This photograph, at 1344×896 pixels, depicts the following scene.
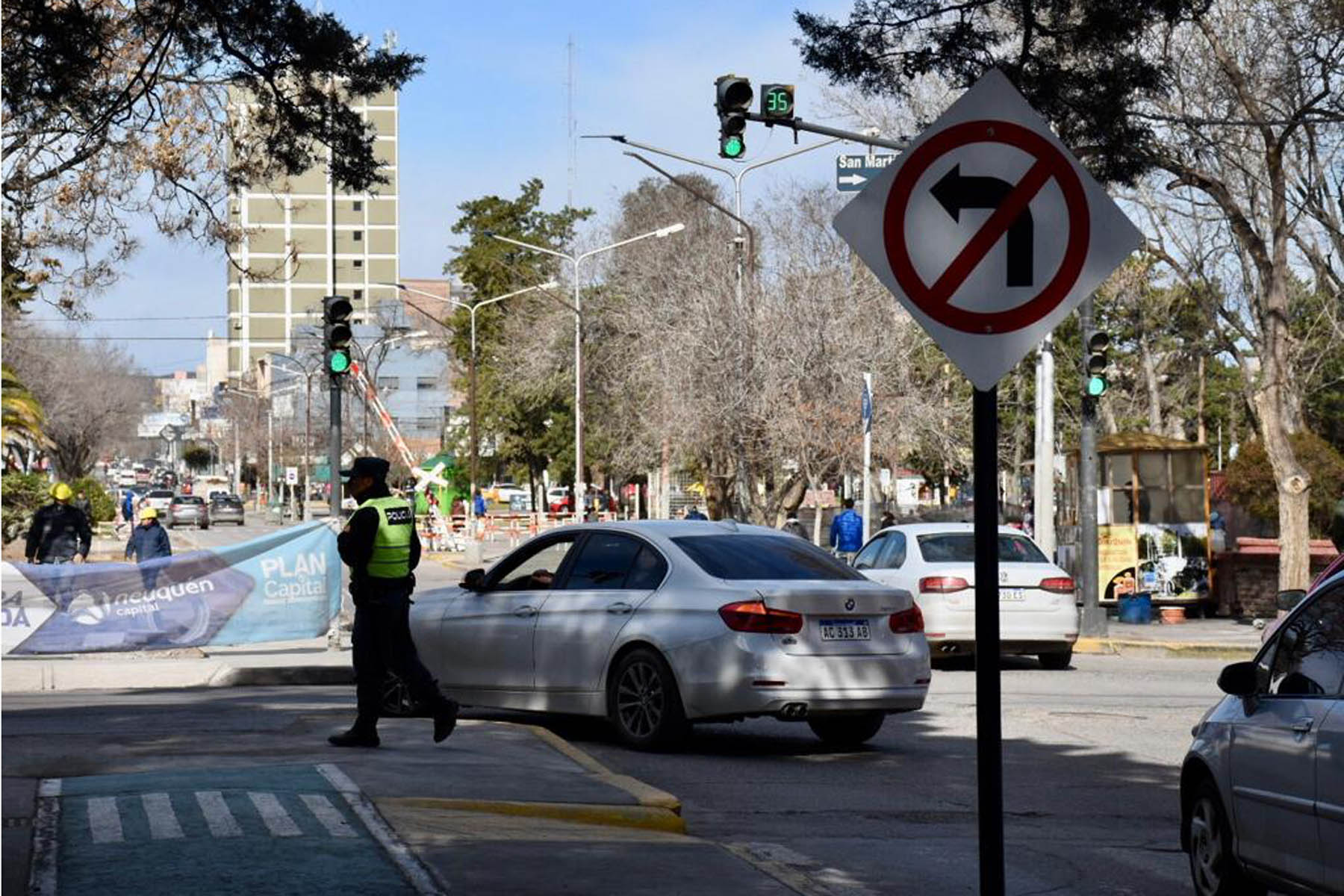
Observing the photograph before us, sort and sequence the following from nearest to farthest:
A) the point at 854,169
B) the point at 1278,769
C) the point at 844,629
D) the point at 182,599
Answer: the point at 1278,769 < the point at 844,629 < the point at 182,599 < the point at 854,169

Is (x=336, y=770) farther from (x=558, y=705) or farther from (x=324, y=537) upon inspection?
(x=324, y=537)

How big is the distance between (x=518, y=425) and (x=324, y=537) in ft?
192

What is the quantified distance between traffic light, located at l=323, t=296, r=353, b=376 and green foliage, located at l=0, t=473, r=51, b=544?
2709cm

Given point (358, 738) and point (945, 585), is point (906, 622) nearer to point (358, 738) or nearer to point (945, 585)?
point (358, 738)

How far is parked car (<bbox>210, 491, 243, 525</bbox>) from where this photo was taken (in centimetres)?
8944

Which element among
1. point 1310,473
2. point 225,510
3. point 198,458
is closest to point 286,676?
point 1310,473

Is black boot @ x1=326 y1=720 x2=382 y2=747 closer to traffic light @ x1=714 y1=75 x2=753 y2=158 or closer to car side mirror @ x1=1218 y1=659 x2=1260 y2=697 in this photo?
Answer: car side mirror @ x1=1218 y1=659 x2=1260 y2=697

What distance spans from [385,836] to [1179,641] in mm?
18397

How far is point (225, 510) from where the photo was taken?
89875 mm

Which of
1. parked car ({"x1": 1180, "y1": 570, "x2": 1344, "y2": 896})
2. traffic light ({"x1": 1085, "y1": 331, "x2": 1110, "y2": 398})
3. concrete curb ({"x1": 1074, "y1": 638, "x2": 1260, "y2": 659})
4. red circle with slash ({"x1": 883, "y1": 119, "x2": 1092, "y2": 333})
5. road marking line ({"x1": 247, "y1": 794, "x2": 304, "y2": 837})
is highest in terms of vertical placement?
traffic light ({"x1": 1085, "y1": 331, "x2": 1110, "y2": 398})

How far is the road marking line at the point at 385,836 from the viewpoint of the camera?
23.8 ft

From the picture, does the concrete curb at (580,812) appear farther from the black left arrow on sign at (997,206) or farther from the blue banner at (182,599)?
the blue banner at (182,599)

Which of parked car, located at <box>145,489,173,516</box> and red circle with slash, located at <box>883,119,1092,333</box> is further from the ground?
red circle with slash, located at <box>883,119,1092,333</box>

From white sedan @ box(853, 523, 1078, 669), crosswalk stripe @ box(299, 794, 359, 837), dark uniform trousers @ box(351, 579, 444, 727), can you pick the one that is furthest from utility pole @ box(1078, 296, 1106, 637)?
crosswalk stripe @ box(299, 794, 359, 837)
